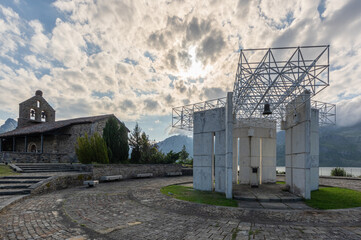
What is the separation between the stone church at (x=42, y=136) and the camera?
18.7 metres

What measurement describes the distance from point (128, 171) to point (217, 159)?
8643 mm

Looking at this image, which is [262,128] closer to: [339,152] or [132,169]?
[132,169]

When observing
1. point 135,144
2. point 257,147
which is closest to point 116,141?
point 135,144

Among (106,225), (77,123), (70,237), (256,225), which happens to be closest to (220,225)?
(256,225)

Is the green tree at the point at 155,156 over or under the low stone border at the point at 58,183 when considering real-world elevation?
over

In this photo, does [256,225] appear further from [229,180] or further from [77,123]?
[77,123]

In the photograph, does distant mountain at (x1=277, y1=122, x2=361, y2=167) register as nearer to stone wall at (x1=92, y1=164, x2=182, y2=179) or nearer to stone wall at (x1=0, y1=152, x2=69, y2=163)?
stone wall at (x1=92, y1=164, x2=182, y2=179)

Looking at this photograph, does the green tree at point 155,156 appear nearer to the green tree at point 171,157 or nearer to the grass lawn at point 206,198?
the green tree at point 171,157

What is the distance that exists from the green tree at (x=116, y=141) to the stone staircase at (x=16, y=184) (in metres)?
7.02

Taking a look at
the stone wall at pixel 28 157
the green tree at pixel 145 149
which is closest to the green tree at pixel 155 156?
the green tree at pixel 145 149

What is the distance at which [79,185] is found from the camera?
11.8m

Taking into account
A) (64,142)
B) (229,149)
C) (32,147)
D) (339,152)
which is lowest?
(339,152)

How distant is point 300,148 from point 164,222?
747 centimetres

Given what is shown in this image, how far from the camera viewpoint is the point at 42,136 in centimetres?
2130
